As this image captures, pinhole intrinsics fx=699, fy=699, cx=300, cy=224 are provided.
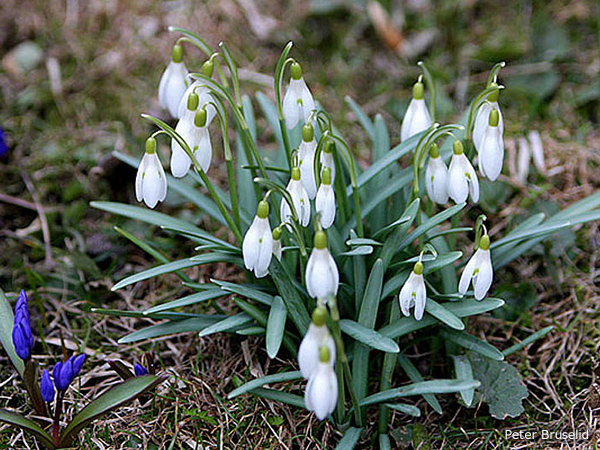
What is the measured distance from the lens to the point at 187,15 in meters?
3.88

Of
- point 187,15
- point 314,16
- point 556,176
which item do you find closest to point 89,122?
point 187,15

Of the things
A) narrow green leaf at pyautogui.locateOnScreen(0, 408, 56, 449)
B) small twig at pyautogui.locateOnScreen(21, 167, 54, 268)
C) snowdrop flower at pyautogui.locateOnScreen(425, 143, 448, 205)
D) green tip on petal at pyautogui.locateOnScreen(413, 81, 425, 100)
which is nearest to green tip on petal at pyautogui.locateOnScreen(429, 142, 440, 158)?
snowdrop flower at pyautogui.locateOnScreen(425, 143, 448, 205)

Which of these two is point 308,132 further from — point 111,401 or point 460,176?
point 111,401

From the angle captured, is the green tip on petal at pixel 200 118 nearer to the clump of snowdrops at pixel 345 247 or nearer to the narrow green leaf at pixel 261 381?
the clump of snowdrops at pixel 345 247

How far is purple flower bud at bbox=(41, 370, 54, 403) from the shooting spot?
6.39 ft

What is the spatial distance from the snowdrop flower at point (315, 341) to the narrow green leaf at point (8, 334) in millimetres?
1007

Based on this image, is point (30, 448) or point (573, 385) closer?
point (30, 448)

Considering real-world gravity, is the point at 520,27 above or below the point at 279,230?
below

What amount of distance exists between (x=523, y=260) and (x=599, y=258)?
0.92 feet

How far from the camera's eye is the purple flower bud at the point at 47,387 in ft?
6.39

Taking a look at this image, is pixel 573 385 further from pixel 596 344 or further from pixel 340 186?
pixel 340 186

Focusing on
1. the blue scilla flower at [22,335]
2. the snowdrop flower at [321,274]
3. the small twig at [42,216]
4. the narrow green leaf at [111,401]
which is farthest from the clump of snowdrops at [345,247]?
the small twig at [42,216]

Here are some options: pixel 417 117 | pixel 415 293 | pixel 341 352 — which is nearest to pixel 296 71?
pixel 417 117

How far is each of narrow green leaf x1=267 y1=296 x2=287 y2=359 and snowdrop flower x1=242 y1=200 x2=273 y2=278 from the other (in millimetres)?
212
